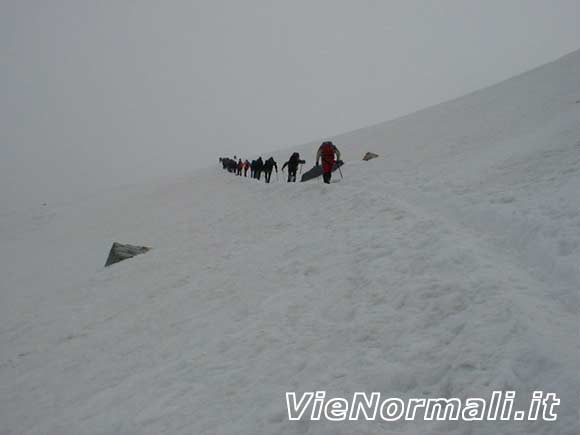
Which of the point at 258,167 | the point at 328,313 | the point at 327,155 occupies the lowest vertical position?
the point at 328,313

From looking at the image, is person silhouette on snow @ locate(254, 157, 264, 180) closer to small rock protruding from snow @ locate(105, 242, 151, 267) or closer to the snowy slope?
the snowy slope

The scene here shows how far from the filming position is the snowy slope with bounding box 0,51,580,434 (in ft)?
13.2

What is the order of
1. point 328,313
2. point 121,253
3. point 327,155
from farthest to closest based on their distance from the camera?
point 327,155
point 121,253
point 328,313

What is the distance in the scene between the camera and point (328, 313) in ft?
19.3

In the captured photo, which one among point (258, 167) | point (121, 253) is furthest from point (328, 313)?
point (258, 167)

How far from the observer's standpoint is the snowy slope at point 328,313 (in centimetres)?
402

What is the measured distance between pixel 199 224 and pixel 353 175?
7708 mm

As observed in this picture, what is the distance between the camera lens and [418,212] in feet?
30.6

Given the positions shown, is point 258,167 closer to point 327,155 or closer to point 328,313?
point 327,155

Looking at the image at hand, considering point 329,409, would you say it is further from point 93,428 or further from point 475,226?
point 475,226

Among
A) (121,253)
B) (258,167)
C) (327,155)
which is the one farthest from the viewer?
(258,167)

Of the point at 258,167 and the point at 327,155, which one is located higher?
the point at 258,167

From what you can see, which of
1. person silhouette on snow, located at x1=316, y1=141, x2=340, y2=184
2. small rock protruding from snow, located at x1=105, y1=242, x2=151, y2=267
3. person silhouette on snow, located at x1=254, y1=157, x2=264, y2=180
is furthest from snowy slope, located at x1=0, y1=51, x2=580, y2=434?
person silhouette on snow, located at x1=254, y1=157, x2=264, y2=180

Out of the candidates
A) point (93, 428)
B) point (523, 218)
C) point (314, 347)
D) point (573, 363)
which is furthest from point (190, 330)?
point (523, 218)
